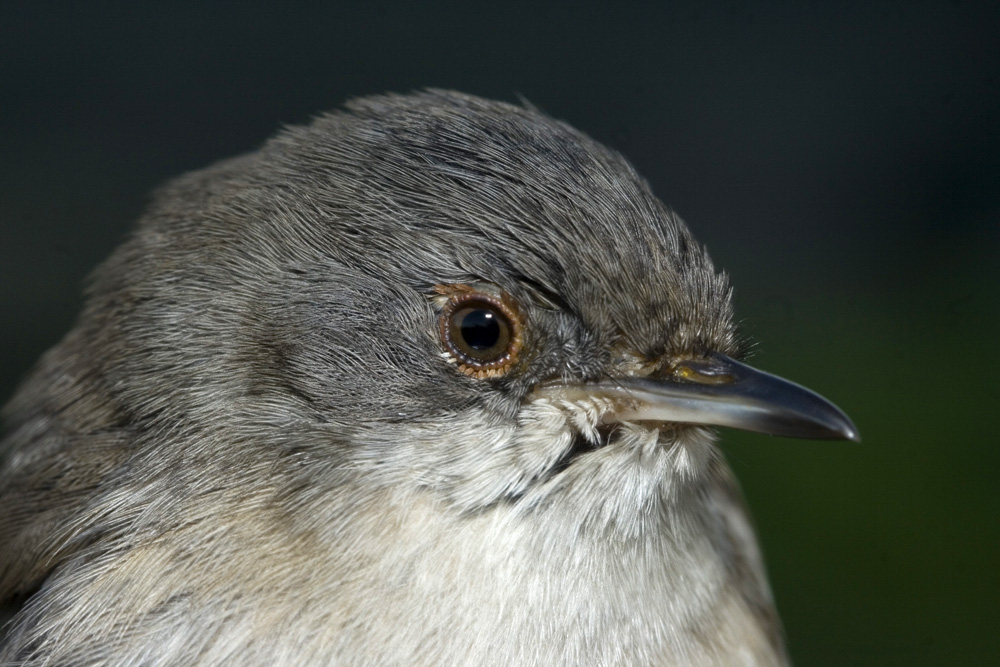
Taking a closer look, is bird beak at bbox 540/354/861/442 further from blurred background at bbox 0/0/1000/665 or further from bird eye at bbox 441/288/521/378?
blurred background at bbox 0/0/1000/665

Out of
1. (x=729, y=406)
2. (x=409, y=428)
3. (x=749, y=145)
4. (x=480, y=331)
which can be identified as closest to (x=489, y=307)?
(x=480, y=331)

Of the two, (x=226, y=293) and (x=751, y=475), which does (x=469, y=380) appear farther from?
(x=751, y=475)

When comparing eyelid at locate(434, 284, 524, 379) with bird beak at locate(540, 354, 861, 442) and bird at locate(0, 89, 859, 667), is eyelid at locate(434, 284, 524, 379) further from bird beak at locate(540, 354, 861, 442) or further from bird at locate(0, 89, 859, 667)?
bird beak at locate(540, 354, 861, 442)

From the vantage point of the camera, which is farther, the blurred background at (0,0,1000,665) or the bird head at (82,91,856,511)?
the blurred background at (0,0,1000,665)

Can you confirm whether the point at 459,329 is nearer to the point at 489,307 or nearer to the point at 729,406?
the point at 489,307

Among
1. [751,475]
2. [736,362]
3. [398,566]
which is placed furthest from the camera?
[751,475]

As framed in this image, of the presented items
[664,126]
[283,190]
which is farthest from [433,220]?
[664,126]

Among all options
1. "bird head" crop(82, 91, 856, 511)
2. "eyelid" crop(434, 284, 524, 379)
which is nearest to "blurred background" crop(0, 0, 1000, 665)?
→ "bird head" crop(82, 91, 856, 511)

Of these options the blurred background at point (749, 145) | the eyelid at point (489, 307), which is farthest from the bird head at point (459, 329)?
the blurred background at point (749, 145)
